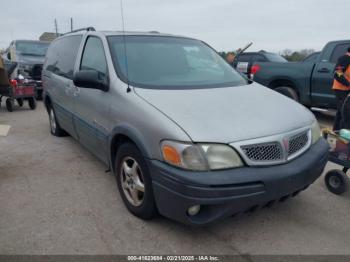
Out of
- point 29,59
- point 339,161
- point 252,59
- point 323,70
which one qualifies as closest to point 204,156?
point 339,161

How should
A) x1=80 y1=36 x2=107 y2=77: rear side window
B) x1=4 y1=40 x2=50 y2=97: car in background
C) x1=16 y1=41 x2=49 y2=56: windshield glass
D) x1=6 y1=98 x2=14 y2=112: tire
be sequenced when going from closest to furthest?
x1=80 y1=36 x2=107 y2=77: rear side window
x1=6 y1=98 x2=14 y2=112: tire
x1=4 y1=40 x2=50 y2=97: car in background
x1=16 y1=41 x2=49 y2=56: windshield glass

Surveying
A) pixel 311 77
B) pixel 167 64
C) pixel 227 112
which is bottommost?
pixel 311 77

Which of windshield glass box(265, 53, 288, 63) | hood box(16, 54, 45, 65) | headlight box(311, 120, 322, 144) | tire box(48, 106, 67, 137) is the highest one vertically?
hood box(16, 54, 45, 65)

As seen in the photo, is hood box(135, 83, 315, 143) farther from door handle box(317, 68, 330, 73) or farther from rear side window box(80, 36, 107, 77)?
door handle box(317, 68, 330, 73)

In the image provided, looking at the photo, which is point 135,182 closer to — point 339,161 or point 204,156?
point 204,156

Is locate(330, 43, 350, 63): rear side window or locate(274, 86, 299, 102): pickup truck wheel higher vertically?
locate(330, 43, 350, 63): rear side window

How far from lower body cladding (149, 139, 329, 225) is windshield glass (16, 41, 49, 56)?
1212 cm

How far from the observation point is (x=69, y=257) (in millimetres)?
2668

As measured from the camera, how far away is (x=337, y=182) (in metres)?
3.88

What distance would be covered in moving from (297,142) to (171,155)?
1.16 m

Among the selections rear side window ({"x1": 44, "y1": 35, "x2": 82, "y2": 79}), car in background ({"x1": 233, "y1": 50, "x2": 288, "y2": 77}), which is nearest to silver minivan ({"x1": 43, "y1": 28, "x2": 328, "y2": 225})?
rear side window ({"x1": 44, "y1": 35, "x2": 82, "y2": 79})

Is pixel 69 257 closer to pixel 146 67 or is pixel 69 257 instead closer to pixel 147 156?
pixel 147 156

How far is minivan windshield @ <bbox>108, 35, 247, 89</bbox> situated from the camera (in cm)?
347

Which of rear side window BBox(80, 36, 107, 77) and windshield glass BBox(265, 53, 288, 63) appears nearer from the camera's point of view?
rear side window BBox(80, 36, 107, 77)
